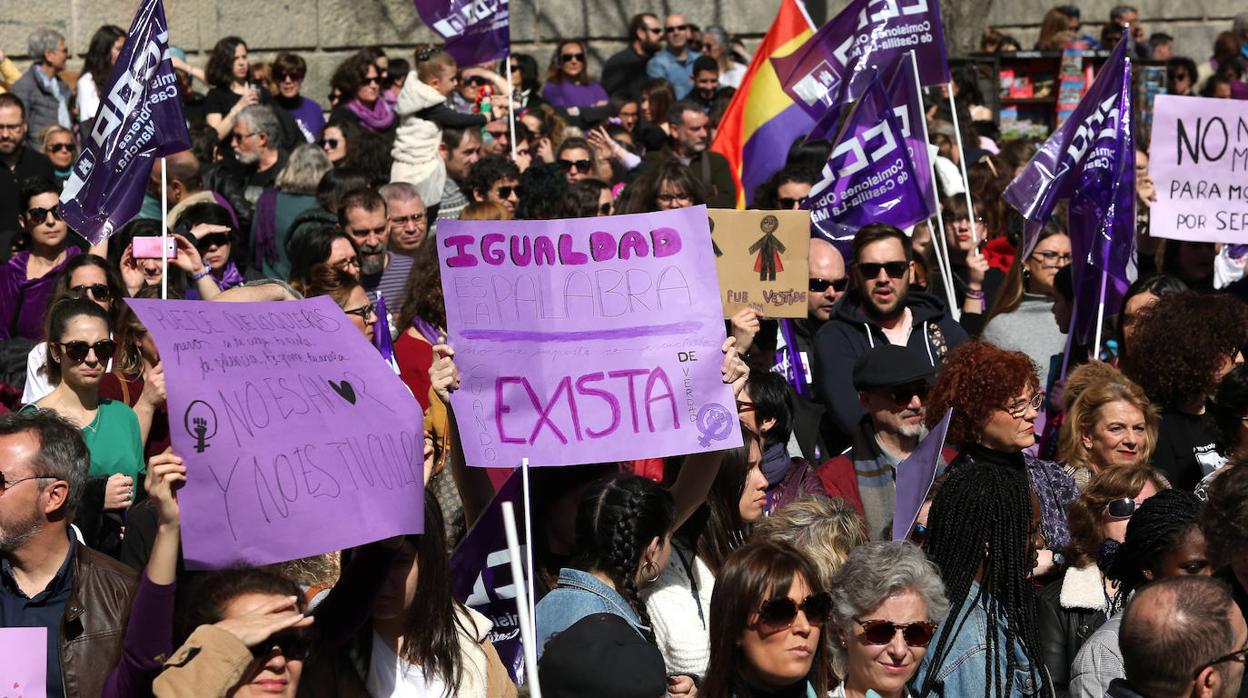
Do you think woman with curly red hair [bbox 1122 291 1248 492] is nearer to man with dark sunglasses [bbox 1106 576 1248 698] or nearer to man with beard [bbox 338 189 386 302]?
man with dark sunglasses [bbox 1106 576 1248 698]

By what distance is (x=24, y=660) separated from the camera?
362 cm

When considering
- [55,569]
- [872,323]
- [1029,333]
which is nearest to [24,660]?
[55,569]

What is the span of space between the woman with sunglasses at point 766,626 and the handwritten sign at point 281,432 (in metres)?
0.68

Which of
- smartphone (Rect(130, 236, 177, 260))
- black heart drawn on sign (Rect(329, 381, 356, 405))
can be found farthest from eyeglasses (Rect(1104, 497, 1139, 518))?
smartphone (Rect(130, 236, 177, 260))

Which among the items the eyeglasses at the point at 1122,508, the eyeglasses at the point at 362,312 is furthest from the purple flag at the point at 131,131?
the eyeglasses at the point at 1122,508

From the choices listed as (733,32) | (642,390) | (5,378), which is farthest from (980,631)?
(733,32)

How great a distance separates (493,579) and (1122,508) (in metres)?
1.70

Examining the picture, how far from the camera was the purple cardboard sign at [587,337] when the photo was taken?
14.5 ft

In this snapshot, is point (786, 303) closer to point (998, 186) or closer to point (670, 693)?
point (670, 693)

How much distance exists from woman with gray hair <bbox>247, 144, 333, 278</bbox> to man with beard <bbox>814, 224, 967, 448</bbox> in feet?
9.26

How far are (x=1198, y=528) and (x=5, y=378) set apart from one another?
4.48 metres

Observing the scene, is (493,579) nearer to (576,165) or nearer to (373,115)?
(576,165)

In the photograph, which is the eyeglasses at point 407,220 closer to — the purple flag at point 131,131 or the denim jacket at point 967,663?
the purple flag at point 131,131

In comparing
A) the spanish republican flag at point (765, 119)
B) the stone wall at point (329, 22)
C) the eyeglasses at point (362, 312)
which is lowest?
the eyeglasses at point (362, 312)
